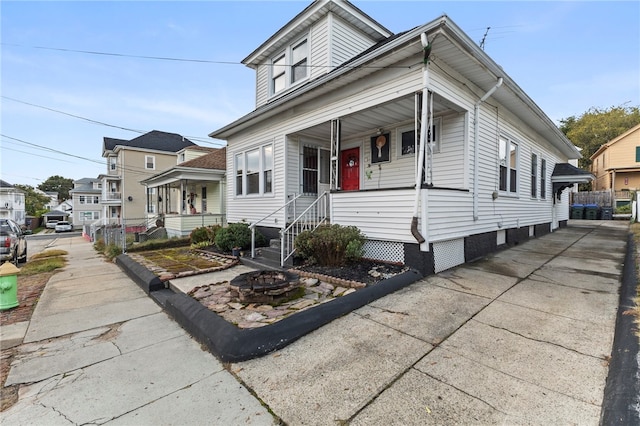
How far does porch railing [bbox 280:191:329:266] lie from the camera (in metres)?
6.16

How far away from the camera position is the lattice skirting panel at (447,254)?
5500 mm

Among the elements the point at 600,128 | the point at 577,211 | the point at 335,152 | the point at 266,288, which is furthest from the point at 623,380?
the point at 600,128

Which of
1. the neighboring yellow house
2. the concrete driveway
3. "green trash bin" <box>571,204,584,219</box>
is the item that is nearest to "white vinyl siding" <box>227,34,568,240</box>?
the concrete driveway

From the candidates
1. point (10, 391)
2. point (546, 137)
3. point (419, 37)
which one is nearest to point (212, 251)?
point (10, 391)

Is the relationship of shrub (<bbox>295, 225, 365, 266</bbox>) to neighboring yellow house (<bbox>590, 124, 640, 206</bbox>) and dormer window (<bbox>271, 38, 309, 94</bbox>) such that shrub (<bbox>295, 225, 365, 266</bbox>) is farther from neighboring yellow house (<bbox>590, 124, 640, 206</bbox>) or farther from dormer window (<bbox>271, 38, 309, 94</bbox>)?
neighboring yellow house (<bbox>590, 124, 640, 206</bbox>)

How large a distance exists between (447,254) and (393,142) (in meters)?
3.40

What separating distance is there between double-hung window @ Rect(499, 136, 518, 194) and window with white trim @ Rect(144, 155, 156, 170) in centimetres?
3073

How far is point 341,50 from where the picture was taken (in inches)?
347

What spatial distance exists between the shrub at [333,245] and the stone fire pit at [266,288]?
1.33 metres

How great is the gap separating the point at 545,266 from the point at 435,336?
4439 mm

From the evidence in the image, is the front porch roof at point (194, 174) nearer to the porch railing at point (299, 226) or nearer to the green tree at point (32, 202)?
the porch railing at point (299, 226)

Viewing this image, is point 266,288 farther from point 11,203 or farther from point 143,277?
point 11,203

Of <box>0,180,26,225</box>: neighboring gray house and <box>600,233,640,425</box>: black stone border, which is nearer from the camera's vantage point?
<box>600,233,640,425</box>: black stone border

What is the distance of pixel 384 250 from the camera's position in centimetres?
584
